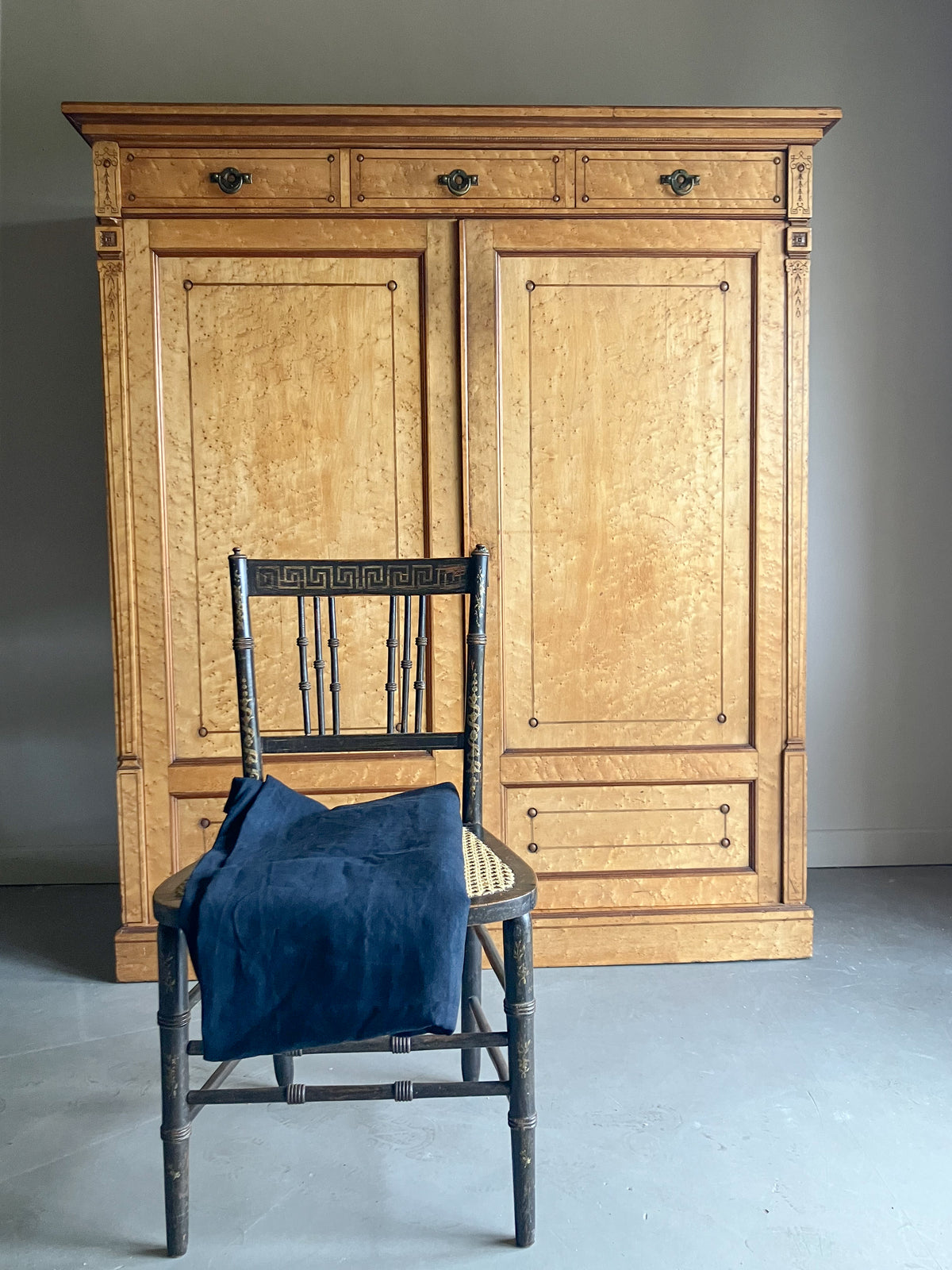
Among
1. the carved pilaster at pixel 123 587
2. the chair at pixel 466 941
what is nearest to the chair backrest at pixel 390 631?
the chair at pixel 466 941

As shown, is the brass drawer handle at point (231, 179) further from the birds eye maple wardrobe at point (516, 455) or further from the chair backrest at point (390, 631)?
the chair backrest at point (390, 631)

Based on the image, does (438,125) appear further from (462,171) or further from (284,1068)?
(284,1068)

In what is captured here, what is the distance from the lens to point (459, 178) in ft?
7.70

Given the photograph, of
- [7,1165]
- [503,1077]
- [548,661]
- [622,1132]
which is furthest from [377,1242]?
[548,661]

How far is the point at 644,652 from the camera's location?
2479mm

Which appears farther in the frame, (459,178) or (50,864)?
(50,864)

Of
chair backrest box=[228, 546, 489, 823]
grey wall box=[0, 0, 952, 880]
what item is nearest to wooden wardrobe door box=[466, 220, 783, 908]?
chair backrest box=[228, 546, 489, 823]

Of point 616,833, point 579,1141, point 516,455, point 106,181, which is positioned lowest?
point 579,1141

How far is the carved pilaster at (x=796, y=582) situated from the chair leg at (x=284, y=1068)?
51.4 inches

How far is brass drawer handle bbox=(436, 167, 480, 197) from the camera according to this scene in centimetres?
235

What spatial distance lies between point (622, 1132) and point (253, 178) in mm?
2155

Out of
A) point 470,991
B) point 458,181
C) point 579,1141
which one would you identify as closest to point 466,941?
point 470,991

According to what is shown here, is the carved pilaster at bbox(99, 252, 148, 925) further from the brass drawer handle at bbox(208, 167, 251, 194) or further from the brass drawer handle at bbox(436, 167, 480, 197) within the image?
the brass drawer handle at bbox(436, 167, 480, 197)

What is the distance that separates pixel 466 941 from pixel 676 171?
1.81 meters
